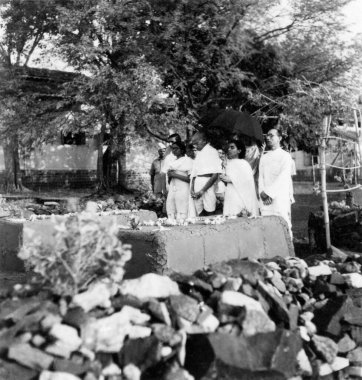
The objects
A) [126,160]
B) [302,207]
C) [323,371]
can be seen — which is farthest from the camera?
[126,160]

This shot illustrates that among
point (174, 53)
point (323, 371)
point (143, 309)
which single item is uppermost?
point (174, 53)

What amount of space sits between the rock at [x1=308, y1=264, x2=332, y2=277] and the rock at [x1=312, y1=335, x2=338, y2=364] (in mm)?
996

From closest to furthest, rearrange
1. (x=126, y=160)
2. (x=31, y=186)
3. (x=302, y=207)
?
(x=302, y=207) → (x=31, y=186) → (x=126, y=160)

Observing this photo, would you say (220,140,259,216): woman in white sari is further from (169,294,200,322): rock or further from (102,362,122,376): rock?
(102,362,122,376): rock

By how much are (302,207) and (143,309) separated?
1427cm

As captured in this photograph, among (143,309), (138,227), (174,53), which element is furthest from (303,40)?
(143,309)

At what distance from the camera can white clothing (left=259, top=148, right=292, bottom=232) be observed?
295 inches

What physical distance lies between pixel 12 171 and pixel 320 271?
72.8ft

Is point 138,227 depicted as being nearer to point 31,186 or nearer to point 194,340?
point 194,340

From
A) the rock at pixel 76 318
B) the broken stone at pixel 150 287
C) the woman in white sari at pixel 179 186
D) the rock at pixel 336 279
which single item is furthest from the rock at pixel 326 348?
the woman in white sari at pixel 179 186

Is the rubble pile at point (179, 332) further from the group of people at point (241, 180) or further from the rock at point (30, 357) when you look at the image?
the group of people at point (241, 180)

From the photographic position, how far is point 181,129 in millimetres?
18766

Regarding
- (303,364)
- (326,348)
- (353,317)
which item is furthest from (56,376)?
(353,317)

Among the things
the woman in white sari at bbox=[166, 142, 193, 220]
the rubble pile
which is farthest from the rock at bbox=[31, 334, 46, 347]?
the woman in white sari at bbox=[166, 142, 193, 220]
